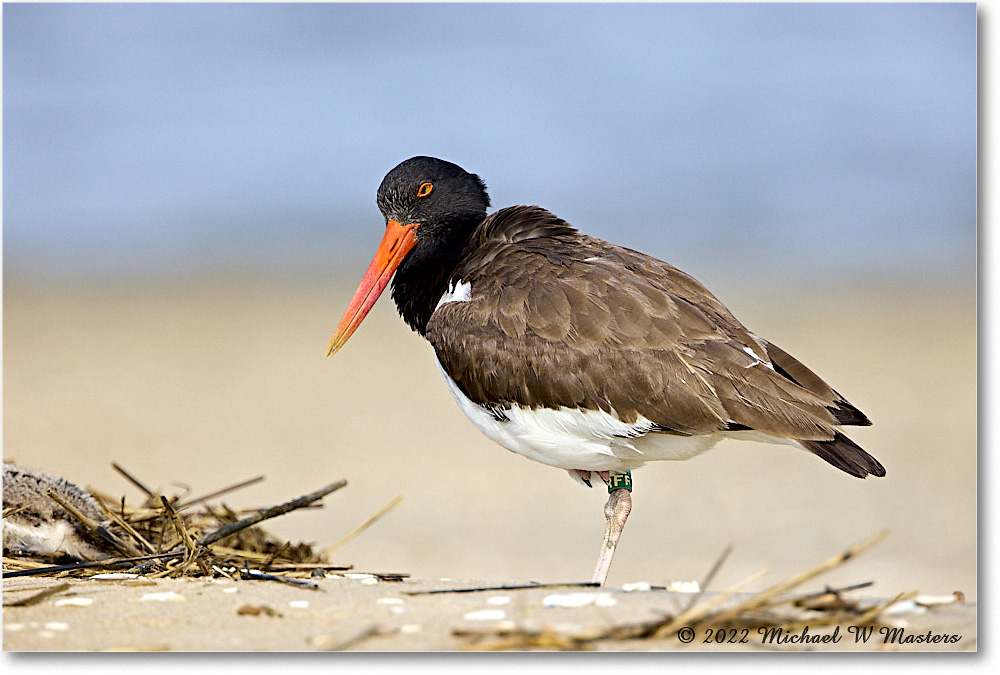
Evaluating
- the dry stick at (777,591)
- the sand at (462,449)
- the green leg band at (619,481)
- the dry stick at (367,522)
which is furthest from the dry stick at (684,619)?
the sand at (462,449)

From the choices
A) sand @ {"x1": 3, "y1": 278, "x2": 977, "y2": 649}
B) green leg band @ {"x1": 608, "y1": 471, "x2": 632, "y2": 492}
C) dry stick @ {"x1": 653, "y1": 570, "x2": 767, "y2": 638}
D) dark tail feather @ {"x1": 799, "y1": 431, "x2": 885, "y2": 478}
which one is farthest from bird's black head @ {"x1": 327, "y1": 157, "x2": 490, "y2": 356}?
sand @ {"x1": 3, "y1": 278, "x2": 977, "y2": 649}

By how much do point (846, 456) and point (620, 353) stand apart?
93 cm

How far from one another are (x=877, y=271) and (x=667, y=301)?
418 inches

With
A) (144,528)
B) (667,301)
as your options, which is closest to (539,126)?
(667,301)

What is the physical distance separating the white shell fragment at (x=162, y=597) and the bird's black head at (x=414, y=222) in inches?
66.2

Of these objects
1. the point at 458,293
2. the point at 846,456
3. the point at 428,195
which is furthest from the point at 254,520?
the point at 846,456

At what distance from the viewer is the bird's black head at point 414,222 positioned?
5.25m

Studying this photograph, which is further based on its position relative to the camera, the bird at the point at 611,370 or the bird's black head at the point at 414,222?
the bird's black head at the point at 414,222

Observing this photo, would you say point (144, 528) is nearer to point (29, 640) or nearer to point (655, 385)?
point (29, 640)

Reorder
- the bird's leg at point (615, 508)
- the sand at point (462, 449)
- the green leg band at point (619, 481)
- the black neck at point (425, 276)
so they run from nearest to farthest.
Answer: the bird's leg at point (615, 508)
the green leg band at point (619, 481)
the black neck at point (425, 276)
the sand at point (462, 449)

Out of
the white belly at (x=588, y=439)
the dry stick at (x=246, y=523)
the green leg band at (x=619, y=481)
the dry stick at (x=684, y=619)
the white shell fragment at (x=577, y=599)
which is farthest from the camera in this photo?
the green leg band at (x=619, y=481)

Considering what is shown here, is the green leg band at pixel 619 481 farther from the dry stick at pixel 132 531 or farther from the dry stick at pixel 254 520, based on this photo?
the dry stick at pixel 132 531

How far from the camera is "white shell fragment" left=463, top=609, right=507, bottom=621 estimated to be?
361 centimetres

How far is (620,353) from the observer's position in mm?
4133
